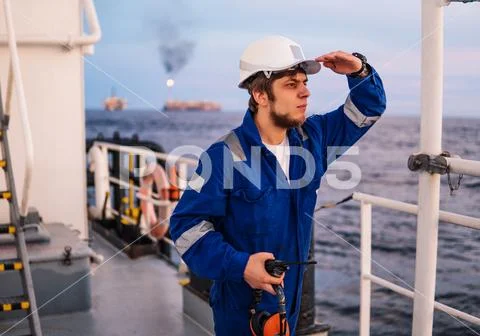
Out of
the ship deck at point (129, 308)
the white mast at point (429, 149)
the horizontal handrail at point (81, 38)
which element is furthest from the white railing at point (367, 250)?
the horizontal handrail at point (81, 38)

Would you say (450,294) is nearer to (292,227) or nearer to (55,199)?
(55,199)

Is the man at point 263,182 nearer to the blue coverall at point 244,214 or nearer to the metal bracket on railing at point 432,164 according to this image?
the blue coverall at point 244,214

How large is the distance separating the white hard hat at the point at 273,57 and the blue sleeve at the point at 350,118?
0.72 ft

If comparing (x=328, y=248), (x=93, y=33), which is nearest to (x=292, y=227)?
(x=93, y=33)

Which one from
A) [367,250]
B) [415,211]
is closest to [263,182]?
[415,211]

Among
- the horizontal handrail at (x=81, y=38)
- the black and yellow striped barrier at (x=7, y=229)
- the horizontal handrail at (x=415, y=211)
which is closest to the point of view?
the horizontal handrail at (x=415, y=211)

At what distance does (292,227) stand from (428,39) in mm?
1012

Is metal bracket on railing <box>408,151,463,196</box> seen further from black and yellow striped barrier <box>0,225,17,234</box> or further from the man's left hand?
black and yellow striped barrier <box>0,225,17,234</box>

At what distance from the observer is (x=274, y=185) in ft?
7.48

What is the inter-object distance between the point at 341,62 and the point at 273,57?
313mm

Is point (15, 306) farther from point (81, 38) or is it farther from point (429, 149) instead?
point (81, 38)

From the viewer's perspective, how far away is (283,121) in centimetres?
236

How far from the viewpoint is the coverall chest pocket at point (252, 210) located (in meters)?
2.25

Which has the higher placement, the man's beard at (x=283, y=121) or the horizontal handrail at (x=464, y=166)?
the man's beard at (x=283, y=121)
